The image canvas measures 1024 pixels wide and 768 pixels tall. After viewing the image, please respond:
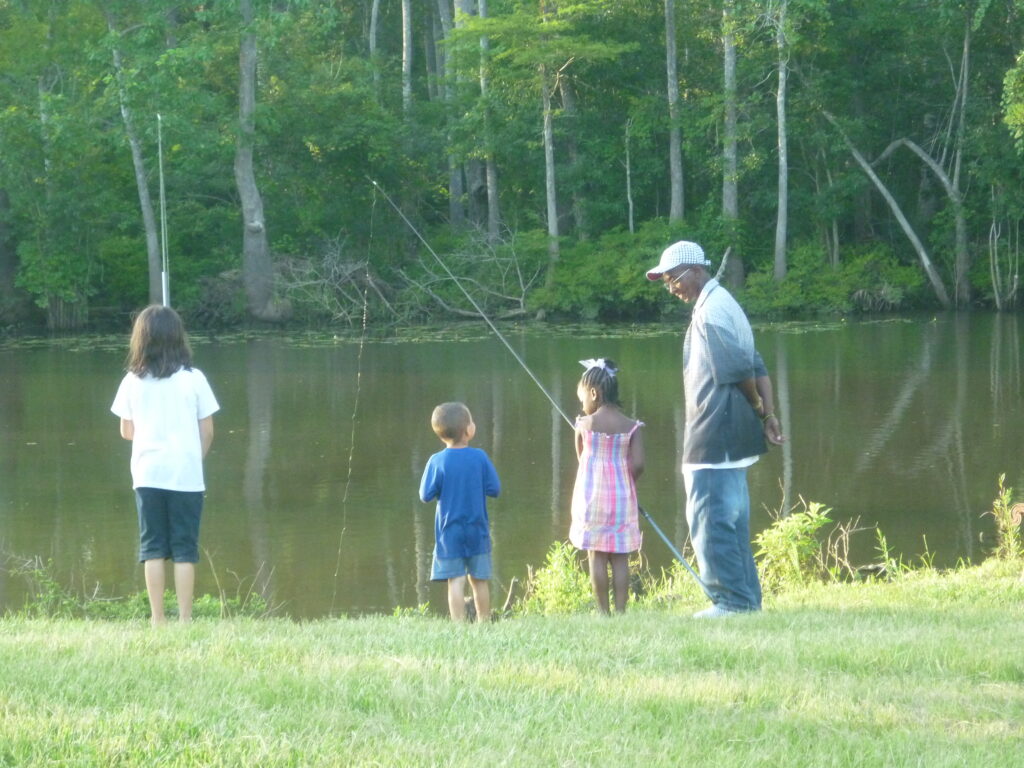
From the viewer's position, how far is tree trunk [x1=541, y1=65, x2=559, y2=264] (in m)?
35.7

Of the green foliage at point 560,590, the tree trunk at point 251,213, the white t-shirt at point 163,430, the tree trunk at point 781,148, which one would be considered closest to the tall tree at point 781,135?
the tree trunk at point 781,148

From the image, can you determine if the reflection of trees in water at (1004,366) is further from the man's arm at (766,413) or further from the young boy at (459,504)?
the young boy at (459,504)

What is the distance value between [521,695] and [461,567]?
2685mm

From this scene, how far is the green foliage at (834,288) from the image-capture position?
112 feet

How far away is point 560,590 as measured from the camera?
26.1 feet

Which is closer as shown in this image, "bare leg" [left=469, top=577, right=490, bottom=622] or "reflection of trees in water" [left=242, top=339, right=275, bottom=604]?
"bare leg" [left=469, top=577, right=490, bottom=622]

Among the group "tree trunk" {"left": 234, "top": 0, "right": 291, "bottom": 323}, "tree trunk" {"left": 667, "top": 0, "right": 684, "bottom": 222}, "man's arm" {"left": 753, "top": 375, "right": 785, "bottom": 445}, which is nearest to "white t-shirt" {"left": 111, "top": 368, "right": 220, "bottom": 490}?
"man's arm" {"left": 753, "top": 375, "right": 785, "bottom": 445}

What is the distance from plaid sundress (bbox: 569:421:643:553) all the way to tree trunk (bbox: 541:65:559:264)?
28.4m

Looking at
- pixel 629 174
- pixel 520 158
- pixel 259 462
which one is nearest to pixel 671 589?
pixel 259 462

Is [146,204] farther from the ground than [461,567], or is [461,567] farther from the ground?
[146,204]

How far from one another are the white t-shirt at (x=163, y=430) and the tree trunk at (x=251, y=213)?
27.3 meters

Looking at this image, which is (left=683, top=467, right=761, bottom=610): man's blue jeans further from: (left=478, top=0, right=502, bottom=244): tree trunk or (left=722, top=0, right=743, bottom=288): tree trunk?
(left=478, top=0, right=502, bottom=244): tree trunk

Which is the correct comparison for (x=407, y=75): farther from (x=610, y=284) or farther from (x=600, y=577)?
(x=600, y=577)

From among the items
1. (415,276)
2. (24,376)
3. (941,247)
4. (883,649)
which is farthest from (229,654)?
(941,247)
